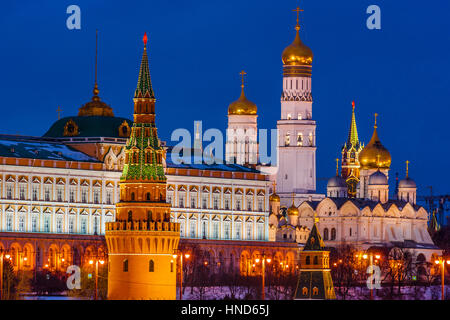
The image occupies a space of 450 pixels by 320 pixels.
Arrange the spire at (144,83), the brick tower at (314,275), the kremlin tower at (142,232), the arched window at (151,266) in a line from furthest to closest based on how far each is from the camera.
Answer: the brick tower at (314,275)
the spire at (144,83)
the arched window at (151,266)
the kremlin tower at (142,232)

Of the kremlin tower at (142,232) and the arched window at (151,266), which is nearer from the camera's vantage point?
the kremlin tower at (142,232)

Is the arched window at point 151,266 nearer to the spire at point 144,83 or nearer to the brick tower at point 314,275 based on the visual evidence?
the spire at point 144,83

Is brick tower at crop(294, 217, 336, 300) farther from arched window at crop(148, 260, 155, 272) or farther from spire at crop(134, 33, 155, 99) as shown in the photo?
spire at crop(134, 33, 155, 99)

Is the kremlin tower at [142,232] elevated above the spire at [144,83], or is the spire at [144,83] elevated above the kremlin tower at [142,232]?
the spire at [144,83]

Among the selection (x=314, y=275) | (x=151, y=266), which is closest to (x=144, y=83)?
(x=151, y=266)

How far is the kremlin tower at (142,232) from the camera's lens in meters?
176

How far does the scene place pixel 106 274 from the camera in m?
192

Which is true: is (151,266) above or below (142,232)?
below

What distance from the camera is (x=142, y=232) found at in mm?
177375

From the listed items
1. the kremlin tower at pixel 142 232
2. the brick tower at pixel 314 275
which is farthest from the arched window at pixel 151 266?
the brick tower at pixel 314 275

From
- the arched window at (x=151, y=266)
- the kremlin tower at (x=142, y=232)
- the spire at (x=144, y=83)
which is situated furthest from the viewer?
the spire at (x=144, y=83)

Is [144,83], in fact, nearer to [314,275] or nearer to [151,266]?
[151,266]

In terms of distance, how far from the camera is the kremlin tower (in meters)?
176
